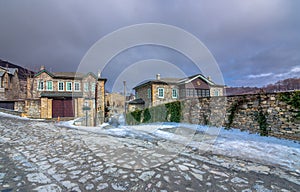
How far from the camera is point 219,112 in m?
7.96

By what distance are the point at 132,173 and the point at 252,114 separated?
576cm

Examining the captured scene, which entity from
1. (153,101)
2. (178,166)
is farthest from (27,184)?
(153,101)

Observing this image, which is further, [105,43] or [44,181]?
[105,43]

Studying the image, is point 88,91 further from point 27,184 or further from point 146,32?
point 27,184

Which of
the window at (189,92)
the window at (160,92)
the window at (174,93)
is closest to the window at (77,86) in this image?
the window at (160,92)

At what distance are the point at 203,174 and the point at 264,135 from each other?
4.49 metres

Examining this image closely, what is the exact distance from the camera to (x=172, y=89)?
895 inches

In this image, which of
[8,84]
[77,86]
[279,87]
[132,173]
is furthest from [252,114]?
[8,84]

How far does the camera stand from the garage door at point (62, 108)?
19.9 metres

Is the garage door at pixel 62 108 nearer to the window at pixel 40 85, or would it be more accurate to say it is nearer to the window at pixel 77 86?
the window at pixel 77 86

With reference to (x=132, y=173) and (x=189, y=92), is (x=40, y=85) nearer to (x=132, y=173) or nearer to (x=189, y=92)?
(x=189, y=92)

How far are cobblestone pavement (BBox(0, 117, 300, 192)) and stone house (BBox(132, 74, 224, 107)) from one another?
1770 cm

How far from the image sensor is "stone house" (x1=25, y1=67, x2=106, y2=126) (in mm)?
19250

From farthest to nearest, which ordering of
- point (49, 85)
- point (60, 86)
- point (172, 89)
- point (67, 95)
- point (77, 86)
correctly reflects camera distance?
1. point (77, 86)
2. point (60, 86)
3. point (172, 89)
4. point (49, 85)
5. point (67, 95)
